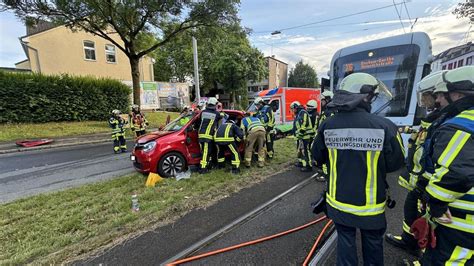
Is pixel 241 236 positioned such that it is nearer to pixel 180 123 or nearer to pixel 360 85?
pixel 360 85

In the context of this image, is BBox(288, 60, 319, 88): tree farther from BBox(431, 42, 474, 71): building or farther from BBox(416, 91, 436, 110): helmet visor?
BBox(416, 91, 436, 110): helmet visor

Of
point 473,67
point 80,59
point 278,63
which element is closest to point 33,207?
point 473,67

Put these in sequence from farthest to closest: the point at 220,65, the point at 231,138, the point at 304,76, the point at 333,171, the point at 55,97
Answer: the point at 304,76
the point at 220,65
the point at 55,97
the point at 231,138
the point at 333,171

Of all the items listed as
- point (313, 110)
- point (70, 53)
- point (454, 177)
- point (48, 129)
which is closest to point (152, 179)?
point (313, 110)

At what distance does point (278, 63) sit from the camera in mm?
54750

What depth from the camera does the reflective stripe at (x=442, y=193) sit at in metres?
1.57

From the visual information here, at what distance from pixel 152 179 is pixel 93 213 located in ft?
4.87

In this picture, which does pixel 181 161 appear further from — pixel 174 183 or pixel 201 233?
pixel 201 233

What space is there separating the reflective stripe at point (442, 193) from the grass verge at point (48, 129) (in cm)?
1591

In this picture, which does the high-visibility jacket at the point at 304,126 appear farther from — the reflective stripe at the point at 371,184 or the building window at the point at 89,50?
the building window at the point at 89,50

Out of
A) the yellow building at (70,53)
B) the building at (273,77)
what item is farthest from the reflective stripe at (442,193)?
the building at (273,77)

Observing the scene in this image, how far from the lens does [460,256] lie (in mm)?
1722

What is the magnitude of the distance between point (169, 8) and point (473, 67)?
1504 cm

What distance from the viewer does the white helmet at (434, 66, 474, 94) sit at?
5.77ft
